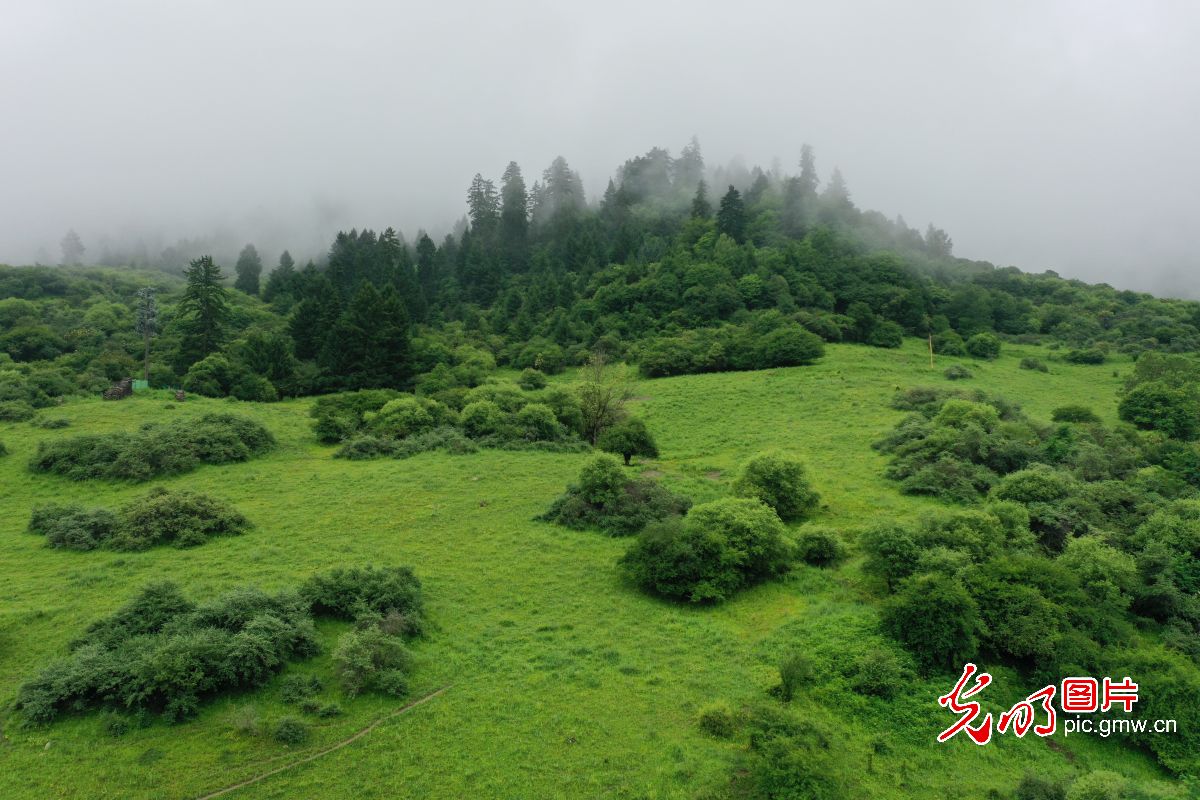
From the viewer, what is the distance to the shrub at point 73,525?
2631cm

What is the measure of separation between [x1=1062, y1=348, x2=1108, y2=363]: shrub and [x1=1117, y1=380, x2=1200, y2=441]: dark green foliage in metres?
21.8

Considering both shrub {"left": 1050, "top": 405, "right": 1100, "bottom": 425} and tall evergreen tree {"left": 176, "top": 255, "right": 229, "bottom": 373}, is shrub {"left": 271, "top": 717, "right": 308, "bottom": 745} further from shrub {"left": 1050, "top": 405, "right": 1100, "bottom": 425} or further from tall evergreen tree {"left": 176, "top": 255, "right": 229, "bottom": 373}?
tall evergreen tree {"left": 176, "top": 255, "right": 229, "bottom": 373}

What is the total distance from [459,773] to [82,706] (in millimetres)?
9039

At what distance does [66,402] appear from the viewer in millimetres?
47906

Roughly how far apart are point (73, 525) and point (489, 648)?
18.5 m

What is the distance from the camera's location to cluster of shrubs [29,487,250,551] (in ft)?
86.4

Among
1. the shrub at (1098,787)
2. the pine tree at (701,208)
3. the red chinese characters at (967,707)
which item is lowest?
the red chinese characters at (967,707)

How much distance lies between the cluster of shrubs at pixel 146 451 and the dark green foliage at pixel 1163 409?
55837 millimetres

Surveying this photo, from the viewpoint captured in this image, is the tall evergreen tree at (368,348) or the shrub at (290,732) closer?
the shrub at (290,732)

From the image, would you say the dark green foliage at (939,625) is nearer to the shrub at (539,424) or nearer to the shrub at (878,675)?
the shrub at (878,675)

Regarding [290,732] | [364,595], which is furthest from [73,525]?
[290,732]

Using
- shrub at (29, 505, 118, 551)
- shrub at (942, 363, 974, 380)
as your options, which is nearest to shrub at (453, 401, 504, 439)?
shrub at (29, 505, 118, 551)

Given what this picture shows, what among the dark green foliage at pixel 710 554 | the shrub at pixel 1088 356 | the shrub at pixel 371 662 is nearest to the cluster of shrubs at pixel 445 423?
the dark green foliage at pixel 710 554

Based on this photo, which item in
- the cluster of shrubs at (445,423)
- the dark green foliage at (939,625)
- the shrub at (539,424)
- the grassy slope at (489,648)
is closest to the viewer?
the grassy slope at (489,648)
